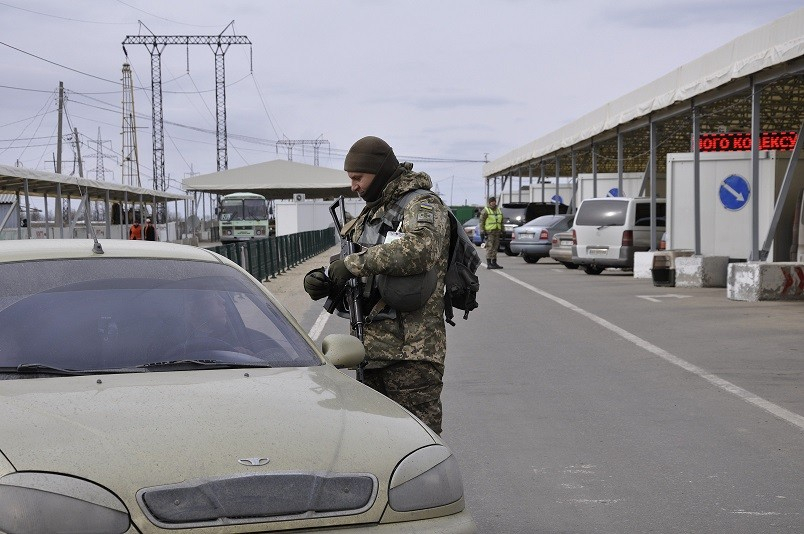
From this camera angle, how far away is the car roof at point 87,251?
5043mm

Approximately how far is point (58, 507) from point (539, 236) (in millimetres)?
33512

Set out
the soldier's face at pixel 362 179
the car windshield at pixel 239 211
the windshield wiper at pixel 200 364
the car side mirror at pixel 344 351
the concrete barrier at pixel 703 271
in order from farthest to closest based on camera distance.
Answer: the car windshield at pixel 239 211
the concrete barrier at pixel 703 271
the soldier's face at pixel 362 179
the car side mirror at pixel 344 351
the windshield wiper at pixel 200 364

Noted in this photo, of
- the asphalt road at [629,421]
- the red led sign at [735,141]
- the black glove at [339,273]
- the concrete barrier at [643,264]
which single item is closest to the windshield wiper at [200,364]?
the black glove at [339,273]

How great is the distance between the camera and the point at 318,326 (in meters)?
17.0

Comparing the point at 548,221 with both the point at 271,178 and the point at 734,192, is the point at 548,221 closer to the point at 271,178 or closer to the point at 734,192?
the point at 734,192

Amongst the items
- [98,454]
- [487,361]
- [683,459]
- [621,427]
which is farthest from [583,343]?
[98,454]

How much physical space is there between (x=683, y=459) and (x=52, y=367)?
423cm

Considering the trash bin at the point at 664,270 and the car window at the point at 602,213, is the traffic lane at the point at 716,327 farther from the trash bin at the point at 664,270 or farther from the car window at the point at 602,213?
the car window at the point at 602,213

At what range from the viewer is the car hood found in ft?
11.6

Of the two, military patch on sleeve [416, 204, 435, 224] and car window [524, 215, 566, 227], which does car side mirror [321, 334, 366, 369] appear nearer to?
military patch on sleeve [416, 204, 435, 224]

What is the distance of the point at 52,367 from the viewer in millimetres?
4480

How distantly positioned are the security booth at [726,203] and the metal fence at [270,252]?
354 inches

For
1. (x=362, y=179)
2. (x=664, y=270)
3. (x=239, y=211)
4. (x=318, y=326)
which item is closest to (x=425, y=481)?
(x=362, y=179)

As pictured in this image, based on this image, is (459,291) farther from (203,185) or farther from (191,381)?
(203,185)
